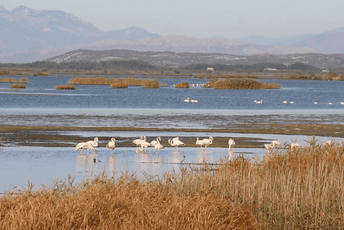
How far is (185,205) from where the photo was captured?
27.9 feet

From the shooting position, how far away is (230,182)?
1078cm

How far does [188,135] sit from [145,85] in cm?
5808

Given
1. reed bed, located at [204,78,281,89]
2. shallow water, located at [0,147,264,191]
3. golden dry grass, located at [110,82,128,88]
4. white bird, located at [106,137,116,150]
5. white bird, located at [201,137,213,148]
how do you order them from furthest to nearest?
golden dry grass, located at [110,82,128,88] → reed bed, located at [204,78,281,89] → white bird, located at [201,137,213,148] → white bird, located at [106,137,116,150] → shallow water, located at [0,147,264,191]

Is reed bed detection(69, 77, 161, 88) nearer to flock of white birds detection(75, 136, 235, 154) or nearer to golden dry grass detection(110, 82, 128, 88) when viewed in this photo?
golden dry grass detection(110, 82, 128, 88)

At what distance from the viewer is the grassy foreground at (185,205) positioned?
814 cm

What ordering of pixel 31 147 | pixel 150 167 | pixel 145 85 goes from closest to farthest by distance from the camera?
pixel 150 167, pixel 31 147, pixel 145 85

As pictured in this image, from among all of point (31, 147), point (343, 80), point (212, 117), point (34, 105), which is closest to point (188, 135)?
point (31, 147)

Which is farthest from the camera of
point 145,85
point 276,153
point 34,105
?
point 145,85

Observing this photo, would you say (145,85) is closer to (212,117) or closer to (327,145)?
(212,117)

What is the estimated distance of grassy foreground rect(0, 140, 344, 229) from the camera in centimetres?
814

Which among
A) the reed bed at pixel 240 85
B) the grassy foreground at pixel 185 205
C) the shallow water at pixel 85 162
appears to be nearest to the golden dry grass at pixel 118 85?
the reed bed at pixel 240 85

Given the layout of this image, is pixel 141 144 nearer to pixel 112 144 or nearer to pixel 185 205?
pixel 112 144

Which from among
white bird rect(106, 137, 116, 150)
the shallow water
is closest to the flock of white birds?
white bird rect(106, 137, 116, 150)

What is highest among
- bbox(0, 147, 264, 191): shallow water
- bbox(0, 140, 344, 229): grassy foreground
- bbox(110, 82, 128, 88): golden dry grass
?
bbox(0, 140, 344, 229): grassy foreground
